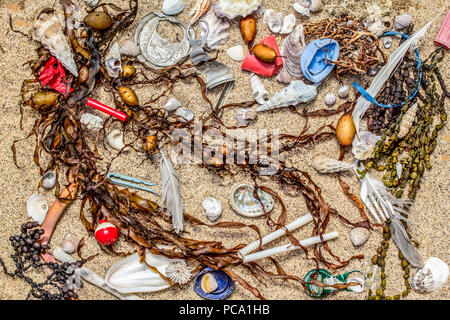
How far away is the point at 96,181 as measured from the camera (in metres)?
3.55

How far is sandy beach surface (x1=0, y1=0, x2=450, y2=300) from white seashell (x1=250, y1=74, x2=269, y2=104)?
63 millimetres

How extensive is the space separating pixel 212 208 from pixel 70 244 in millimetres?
1108

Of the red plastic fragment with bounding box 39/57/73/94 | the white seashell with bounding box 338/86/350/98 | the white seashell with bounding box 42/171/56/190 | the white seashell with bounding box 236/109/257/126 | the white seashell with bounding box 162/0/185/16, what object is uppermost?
the white seashell with bounding box 162/0/185/16

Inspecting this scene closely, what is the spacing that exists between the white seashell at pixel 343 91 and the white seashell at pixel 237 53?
0.80m

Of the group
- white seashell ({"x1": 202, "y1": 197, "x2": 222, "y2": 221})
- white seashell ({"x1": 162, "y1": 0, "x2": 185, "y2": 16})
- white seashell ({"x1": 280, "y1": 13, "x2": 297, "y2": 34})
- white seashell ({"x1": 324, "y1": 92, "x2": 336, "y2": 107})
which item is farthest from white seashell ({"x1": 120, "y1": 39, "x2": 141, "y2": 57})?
white seashell ({"x1": 324, "y1": 92, "x2": 336, "y2": 107})

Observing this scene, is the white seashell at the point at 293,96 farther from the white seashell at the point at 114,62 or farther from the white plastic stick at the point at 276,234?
the white seashell at the point at 114,62

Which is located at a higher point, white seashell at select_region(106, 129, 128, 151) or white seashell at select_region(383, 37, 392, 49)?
white seashell at select_region(383, 37, 392, 49)

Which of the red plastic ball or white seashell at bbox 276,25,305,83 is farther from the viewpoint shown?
white seashell at bbox 276,25,305,83

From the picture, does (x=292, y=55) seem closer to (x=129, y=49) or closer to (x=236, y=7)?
(x=236, y=7)

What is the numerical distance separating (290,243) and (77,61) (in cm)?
216

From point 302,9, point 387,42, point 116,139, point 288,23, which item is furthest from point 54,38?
point 387,42

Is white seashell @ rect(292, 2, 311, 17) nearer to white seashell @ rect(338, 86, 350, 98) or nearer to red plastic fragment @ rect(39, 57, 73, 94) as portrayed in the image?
white seashell @ rect(338, 86, 350, 98)

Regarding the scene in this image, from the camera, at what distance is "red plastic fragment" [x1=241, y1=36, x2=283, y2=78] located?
3574 millimetres
